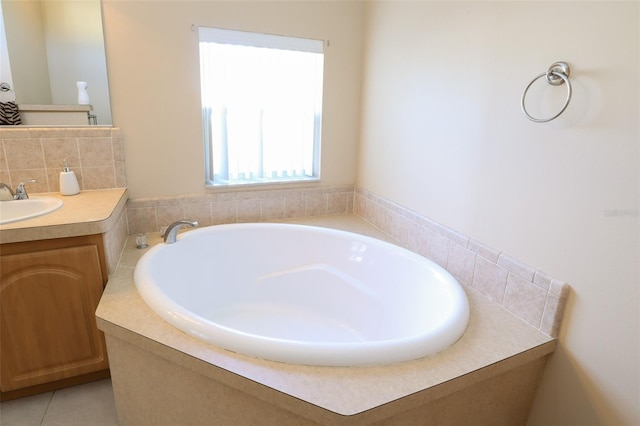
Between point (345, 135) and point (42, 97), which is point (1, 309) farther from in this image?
point (345, 135)

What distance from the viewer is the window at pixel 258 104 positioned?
84.6 inches

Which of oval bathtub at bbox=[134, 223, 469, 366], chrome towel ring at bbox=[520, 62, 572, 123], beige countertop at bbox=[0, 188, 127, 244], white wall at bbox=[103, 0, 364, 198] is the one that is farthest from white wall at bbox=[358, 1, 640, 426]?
beige countertop at bbox=[0, 188, 127, 244]

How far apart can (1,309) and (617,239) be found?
2340 mm

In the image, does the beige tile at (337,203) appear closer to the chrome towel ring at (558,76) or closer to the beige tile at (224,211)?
the beige tile at (224,211)

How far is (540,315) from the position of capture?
134cm

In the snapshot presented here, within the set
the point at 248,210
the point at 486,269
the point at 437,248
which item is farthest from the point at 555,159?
the point at 248,210

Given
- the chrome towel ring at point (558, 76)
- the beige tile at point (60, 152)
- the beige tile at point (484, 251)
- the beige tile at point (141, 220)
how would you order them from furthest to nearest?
the beige tile at point (141, 220) → the beige tile at point (60, 152) → the beige tile at point (484, 251) → the chrome towel ring at point (558, 76)

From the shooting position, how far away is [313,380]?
3.45 ft

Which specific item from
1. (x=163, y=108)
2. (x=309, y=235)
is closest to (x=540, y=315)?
(x=309, y=235)

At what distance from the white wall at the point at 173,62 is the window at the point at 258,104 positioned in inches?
2.7

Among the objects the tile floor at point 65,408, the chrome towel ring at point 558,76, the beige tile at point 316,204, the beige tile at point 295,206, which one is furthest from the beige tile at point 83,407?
the chrome towel ring at point 558,76

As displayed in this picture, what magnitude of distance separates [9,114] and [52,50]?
1.34ft

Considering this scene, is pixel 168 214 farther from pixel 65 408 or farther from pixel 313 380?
pixel 313 380

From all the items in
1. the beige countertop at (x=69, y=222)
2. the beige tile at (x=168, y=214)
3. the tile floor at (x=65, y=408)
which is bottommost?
the tile floor at (x=65, y=408)
